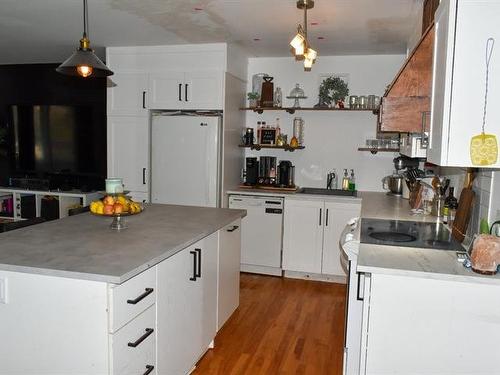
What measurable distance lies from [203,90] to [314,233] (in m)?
1.87

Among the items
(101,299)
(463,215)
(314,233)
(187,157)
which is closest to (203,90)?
(187,157)

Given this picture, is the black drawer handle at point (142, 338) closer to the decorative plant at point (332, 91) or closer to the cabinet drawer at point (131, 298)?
the cabinet drawer at point (131, 298)

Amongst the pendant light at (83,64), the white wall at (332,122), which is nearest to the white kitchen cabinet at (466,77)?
the pendant light at (83,64)

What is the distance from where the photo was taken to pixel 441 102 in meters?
1.78

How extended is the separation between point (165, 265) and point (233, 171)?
2726mm

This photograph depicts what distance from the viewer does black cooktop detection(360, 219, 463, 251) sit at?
2.34 meters

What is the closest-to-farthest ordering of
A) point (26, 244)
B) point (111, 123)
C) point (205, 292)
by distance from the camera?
1. point (26, 244)
2. point (205, 292)
3. point (111, 123)

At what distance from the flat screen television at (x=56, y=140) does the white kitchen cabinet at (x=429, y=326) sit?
4.39 metres

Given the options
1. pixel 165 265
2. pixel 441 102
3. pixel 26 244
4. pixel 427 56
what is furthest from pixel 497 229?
Result: pixel 26 244

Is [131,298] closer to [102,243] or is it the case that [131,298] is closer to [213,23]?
[102,243]

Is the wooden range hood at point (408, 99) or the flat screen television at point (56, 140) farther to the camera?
the flat screen television at point (56, 140)

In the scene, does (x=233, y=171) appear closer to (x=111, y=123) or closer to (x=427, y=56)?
(x=111, y=123)

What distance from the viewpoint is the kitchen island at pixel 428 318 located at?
177 centimetres

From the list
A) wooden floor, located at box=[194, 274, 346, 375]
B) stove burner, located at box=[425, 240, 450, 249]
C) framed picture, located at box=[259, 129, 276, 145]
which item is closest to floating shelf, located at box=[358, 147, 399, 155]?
framed picture, located at box=[259, 129, 276, 145]
